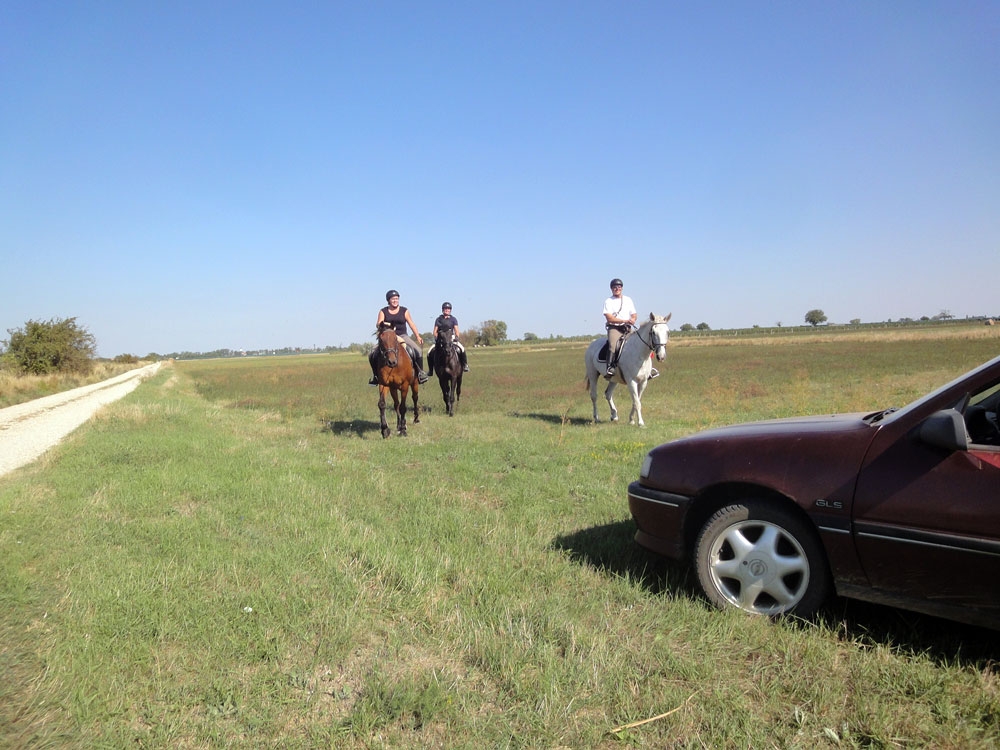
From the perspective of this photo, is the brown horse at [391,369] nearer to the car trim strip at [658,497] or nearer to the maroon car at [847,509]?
the car trim strip at [658,497]

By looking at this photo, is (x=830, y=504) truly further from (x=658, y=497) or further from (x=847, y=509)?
(x=658, y=497)

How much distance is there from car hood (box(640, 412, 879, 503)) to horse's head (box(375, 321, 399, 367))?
7.77m

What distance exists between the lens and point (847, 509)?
2916mm

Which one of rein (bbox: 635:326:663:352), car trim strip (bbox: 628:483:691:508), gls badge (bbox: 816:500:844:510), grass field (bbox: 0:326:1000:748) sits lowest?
grass field (bbox: 0:326:1000:748)

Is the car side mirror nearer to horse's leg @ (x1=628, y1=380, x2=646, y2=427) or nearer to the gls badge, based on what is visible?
the gls badge

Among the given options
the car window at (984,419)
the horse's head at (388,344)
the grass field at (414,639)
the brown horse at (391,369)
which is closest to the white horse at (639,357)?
the brown horse at (391,369)

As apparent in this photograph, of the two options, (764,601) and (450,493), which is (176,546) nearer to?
(450,493)

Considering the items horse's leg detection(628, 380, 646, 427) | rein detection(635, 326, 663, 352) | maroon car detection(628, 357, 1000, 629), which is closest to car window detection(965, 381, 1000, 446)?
maroon car detection(628, 357, 1000, 629)

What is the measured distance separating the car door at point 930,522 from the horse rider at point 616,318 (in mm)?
9575

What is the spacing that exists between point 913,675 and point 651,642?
1182 millimetres

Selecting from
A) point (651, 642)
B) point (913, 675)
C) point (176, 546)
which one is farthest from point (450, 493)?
point (913, 675)

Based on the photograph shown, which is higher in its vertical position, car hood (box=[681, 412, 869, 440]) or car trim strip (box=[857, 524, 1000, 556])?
car hood (box=[681, 412, 869, 440])

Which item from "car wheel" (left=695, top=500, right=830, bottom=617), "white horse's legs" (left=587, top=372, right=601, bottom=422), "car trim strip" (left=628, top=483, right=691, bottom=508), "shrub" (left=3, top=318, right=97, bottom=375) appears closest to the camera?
"car wheel" (left=695, top=500, right=830, bottom=617)

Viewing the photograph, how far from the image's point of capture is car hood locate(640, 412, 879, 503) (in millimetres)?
3025
